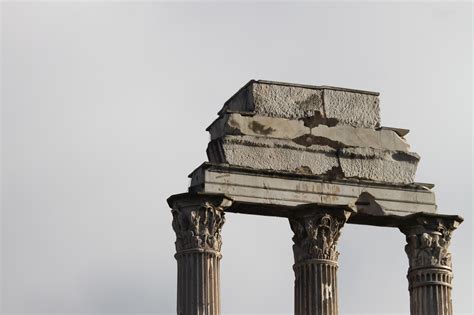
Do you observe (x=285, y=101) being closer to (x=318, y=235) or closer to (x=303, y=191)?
(x=303, y=191)

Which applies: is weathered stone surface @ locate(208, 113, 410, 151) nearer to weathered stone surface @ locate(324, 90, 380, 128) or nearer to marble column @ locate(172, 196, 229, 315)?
weathered stone surface @ locate(324, 90, 380, 128)

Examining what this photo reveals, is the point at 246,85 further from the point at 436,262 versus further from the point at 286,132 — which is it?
the point at 436,262

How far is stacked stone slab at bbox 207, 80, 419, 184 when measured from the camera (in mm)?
50719

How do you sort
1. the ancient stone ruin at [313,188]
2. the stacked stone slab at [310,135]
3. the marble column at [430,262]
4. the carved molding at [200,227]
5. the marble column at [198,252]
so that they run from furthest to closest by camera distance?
the marble column at [430,262] < the stacked stone slab at [310,135] < the ancient stone ruin at [313,188] < the carved molding at [200,227] < the marble column at [198,252]

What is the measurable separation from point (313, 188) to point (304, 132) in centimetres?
99

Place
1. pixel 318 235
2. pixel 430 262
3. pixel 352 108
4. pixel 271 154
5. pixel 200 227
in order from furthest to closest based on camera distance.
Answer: pixel 352 108
pixel 430 262
pixel 271 154
pixel 318 235
pixel 200 227

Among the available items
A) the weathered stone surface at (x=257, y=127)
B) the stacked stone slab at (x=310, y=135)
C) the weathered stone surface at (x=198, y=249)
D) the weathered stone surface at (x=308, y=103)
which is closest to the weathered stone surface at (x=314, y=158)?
the stacked stone slab at (x=310, y=135)

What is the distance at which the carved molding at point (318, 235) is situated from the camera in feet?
166

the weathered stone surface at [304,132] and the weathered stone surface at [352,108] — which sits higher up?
the weathered stone surface at [352,108]

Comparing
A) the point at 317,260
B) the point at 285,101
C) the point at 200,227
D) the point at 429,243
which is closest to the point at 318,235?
the point at 317,260

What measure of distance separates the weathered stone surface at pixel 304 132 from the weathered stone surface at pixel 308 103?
0.14 metres

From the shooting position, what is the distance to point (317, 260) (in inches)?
1989

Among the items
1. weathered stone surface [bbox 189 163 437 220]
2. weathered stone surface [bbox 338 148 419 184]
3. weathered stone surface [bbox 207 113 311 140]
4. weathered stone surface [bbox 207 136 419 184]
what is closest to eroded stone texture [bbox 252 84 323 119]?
weathered stone surface [bbox 207 113 311 140]

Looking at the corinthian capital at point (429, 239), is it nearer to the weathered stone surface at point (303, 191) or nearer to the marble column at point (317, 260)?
the weathered stone surface at point (303, 191)
